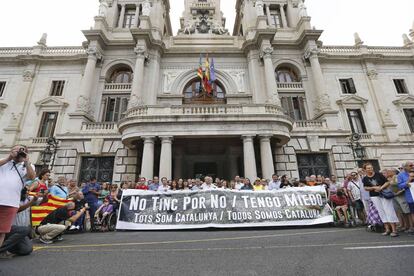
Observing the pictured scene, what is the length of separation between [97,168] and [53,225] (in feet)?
37.2

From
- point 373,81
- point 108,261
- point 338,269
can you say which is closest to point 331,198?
point 338,269

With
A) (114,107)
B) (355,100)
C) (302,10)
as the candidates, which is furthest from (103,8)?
(355,100)

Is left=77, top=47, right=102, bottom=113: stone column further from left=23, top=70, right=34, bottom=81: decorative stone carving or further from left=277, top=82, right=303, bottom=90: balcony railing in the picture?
left=277, top=82, right=303, bottom=90: balcony railing

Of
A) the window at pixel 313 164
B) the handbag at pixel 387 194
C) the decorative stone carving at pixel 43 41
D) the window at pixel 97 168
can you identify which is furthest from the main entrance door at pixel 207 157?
the decorative stone carving at pixel 43 41

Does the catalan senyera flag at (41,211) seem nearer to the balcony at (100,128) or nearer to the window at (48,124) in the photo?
the balcony at (100,128)

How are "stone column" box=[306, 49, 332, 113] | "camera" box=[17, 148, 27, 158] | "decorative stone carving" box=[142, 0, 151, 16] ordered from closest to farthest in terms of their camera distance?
"camera" box=[17, 148, 27, 158] < "stone column" box=[306, 49, 332, 113] < "decorative stone carving" box=[142, 0, 151, 16]

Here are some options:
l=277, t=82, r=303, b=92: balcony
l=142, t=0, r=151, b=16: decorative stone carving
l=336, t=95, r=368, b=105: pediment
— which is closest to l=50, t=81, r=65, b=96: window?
l=142, t=0, r=151, b=16: decorative stone carving

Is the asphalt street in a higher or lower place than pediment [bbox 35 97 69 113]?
lower

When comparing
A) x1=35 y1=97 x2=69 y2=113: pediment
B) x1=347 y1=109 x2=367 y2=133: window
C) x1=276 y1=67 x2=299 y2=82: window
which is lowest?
x1=347 y1=109 x2=367 y2=133: window

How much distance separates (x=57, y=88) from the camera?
842 inches

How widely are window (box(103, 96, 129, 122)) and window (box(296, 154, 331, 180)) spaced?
50.8 feet

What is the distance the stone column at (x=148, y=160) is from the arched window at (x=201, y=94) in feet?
25.5

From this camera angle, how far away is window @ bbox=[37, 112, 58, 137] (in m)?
19.6

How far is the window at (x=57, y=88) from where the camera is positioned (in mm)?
21156
